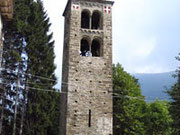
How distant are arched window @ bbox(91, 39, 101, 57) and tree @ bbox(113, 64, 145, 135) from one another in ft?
18.9

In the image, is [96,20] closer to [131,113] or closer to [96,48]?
[96,48]

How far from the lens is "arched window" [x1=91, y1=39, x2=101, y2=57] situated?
18.4 meters

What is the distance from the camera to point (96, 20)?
1938 cm

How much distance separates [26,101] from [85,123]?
7.84 meters

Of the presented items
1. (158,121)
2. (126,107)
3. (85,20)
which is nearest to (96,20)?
(85,20)

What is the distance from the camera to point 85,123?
16.2m

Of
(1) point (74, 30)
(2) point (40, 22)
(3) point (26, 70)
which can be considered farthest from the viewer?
(2) point (40, 22)

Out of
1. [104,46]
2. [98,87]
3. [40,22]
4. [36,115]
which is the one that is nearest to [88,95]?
[98,87]

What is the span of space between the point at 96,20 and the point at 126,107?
27.4ft

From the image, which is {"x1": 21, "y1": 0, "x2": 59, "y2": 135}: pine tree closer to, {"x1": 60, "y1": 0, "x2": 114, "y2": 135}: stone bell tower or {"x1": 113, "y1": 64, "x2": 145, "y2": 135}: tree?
{"x1": 60, "y1": 0, "x2": 114, "y2": 135}: stone bell tower

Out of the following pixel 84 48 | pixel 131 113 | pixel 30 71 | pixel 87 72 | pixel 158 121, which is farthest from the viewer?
pixel 158 121

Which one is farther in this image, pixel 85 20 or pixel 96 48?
pixel 85 20

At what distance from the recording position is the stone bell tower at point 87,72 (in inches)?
641

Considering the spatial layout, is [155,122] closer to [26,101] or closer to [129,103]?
[129,103]
